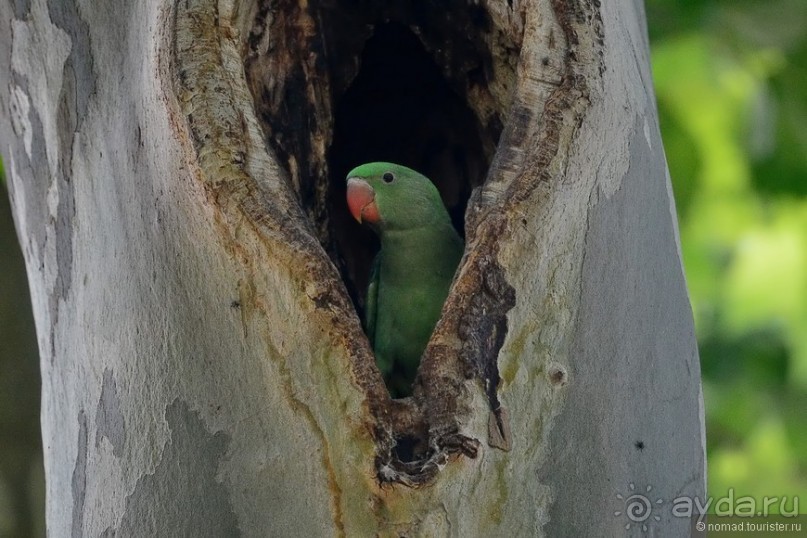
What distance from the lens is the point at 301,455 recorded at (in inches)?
73.2

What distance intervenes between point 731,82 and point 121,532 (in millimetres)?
4274

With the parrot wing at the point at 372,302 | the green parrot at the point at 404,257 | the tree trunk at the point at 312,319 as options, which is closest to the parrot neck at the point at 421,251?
the green parrot at the point at 404,257

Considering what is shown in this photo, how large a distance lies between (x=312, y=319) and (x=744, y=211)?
4.72m

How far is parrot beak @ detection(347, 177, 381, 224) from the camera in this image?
117 inches

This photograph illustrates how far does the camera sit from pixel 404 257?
308 centimetres

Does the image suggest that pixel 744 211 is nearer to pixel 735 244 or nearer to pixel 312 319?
pixel 735 244

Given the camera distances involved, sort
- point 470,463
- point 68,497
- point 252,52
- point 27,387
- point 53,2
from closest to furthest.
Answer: point 470,463 < point 68,497 < point 53,2 < point 252,52 < point 27,387

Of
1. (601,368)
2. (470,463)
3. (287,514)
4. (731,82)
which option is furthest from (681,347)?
(731,82)

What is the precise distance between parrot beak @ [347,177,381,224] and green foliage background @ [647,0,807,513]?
164cm

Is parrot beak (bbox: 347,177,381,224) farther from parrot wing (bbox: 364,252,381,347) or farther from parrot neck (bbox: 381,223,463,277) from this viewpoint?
parrot wing (bbox: 364,252,381,347)

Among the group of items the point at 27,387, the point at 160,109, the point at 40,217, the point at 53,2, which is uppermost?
the point at 53,2

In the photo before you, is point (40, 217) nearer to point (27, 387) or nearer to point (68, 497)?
point (68, 497)

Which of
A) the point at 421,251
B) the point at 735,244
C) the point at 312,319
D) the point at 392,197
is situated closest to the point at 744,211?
the point at 735,244

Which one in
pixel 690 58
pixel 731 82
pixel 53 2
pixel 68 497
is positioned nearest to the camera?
pixel 68 497
